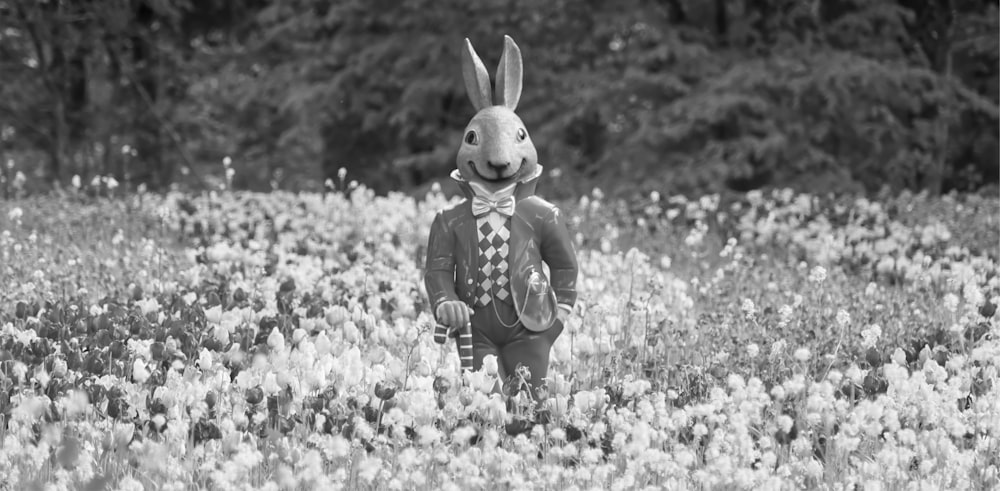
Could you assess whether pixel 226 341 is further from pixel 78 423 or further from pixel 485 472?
pixel 485 472

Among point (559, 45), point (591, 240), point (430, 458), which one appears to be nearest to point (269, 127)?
point (559, 45)

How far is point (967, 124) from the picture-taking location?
1519cm

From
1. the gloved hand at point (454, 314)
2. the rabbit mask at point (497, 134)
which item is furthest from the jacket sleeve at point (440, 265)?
the rabbit mask at point (497, 134)

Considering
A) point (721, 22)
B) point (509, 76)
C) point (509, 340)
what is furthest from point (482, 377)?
point (721, 22)

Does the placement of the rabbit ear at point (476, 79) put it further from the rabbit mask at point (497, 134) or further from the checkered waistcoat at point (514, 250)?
the checkered waistcoat at point (514, 250)

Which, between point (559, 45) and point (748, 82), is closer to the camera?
point (748, 82)

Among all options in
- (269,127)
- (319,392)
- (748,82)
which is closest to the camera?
(319,392)

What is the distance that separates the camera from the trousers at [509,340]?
508 centimetres

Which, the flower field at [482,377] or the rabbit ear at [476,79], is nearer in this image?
the flower field at [482,377]

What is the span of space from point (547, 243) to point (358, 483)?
1361 mm

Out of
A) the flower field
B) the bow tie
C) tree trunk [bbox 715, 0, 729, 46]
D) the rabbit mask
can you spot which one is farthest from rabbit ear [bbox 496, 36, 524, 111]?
tree trunk [bbox 715, 0, 729, 46]

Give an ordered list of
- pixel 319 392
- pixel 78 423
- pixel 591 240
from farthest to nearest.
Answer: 1. pixel 591 240
2. pixel 319 392
3. pixel 78 423

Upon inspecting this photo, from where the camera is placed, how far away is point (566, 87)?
14.9 meters

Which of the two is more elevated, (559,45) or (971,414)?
(559,45)
